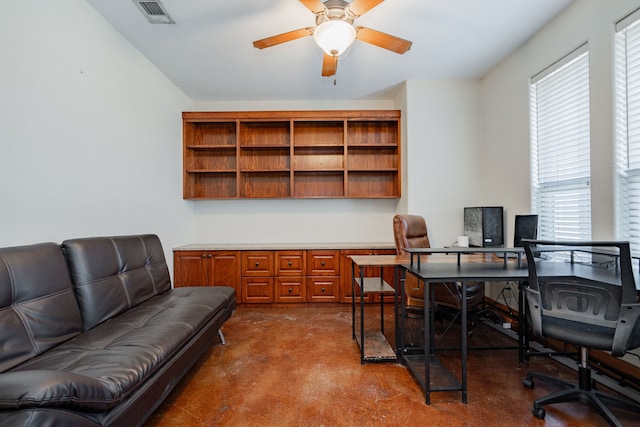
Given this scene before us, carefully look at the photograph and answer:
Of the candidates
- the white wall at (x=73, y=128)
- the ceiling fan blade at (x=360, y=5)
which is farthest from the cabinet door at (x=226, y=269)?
the ceiling fan blade at (x=360, y=5)

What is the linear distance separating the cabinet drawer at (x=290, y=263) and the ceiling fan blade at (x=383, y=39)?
7.71 ft

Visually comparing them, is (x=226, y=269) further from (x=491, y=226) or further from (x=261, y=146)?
(x=491, y=226)

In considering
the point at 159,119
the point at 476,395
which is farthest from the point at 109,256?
the point at 476,395

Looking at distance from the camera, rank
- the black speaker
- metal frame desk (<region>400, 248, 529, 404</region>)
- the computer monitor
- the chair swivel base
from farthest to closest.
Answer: the black speaker, the computer monitor, metal frame desk (<region>400, 248, 529, 404</region>), the chair swivel base

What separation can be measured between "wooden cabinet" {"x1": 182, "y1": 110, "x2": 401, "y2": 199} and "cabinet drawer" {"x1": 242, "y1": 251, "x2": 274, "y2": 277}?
822 mm

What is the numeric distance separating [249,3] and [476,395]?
10.5ft

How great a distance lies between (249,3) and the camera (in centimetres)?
221

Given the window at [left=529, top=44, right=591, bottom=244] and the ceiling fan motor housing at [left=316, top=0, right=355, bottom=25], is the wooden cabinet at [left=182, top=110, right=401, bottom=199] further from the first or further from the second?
the ceiling fan motor housing at [left=316, top=0, right=355, bottom=25]

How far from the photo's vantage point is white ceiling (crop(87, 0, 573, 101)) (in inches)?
89.6

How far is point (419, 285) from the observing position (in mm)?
2695

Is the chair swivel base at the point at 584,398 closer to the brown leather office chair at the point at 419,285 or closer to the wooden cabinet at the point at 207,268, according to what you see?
the brown leather office chair at the point at 419,285

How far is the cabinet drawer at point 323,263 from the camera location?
356 cm

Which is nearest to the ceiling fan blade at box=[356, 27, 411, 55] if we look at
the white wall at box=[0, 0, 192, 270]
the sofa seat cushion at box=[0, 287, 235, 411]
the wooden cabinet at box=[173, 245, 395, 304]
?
the white wall at box=[0, 0, 192, 270]

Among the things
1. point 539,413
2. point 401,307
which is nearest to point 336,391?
point 401,307
